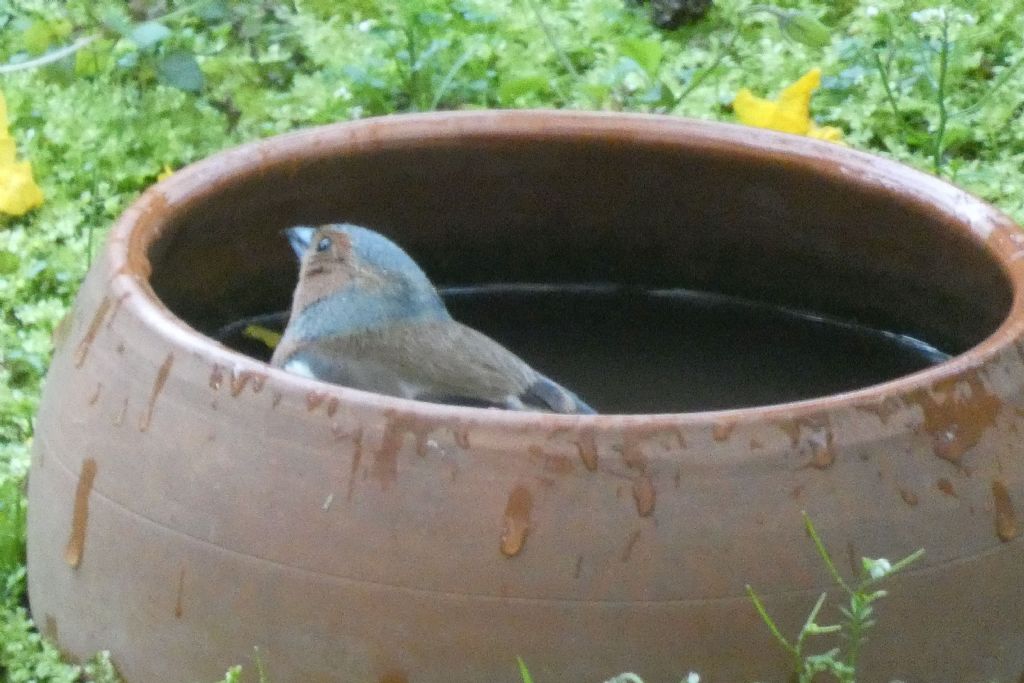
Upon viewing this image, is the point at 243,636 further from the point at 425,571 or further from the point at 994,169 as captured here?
the point at 994,169

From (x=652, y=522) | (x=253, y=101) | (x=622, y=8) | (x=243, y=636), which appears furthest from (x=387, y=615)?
(x=622, y=8)

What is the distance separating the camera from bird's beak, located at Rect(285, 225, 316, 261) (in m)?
2.93

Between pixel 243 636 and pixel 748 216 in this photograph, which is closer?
pixel 243 636

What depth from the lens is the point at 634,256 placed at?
10.8 ft

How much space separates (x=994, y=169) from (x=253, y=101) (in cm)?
202

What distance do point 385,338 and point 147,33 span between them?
1.69 metres

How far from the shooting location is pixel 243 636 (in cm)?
219

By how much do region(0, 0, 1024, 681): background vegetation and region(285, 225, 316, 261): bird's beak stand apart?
3.51 ft

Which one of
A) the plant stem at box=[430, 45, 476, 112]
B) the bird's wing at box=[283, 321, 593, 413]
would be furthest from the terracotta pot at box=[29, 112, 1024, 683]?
the plant stem at box=[430, 45, 476, 112]

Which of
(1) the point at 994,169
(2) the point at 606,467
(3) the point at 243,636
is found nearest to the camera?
(2) the point at 606,467

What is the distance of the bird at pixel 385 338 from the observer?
103 inches

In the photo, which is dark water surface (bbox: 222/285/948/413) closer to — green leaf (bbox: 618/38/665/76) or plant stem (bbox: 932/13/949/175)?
plant stem (bbox: 932/13/949/175)

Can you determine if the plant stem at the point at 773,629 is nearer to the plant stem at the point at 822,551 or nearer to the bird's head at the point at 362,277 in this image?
the plant stem at the point at 822,551

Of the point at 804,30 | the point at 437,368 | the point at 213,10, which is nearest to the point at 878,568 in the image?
the point at 437,368
